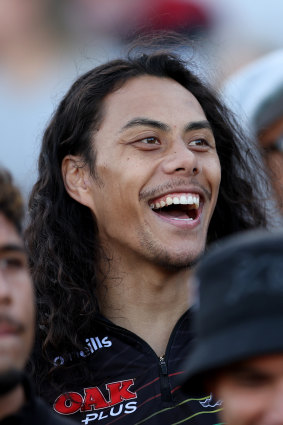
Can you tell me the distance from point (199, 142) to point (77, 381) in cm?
116

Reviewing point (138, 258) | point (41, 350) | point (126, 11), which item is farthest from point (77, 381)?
point (126, 11)

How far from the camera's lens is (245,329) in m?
1.84

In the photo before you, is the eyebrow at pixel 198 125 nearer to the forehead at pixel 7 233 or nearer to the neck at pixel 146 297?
the neck at pixel 146 297

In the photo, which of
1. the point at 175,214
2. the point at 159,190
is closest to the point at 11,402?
the point at 159,190

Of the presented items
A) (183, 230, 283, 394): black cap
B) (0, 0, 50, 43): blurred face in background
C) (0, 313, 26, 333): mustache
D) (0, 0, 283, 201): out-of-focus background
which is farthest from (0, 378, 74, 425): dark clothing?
(0, 0, 50, 43): blurred face in background

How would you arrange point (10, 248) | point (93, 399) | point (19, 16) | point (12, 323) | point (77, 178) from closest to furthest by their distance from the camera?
point (12, 323) → point (10, 248) → point (93, 399) → point (77, 178) → point (19, 16)

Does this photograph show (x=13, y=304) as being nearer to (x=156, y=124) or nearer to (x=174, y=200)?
(x=174, y=200)

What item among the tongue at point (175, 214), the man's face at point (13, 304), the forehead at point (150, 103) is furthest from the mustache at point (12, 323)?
the forehead at point (150, 103)

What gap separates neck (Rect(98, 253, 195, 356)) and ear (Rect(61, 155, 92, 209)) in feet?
1.12

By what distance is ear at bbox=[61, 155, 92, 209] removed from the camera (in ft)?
12.3

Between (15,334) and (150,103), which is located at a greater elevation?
(150,103)

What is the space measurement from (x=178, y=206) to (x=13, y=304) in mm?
1701

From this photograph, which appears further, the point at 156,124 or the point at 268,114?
the point at 268,114

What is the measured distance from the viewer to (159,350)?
3.34 metres
